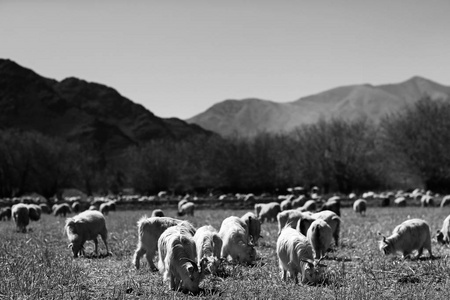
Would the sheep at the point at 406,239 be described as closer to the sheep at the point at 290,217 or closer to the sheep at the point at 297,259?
the sheep at the point at 290,217

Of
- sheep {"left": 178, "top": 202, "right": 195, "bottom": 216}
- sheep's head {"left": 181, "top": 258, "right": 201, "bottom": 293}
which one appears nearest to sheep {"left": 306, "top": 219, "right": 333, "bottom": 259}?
sheep's head {"left": 181, "top": 258, "right": 201, "bottom": 293}

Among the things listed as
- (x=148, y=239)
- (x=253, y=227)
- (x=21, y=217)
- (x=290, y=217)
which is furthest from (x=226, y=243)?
(x=21, y=217)

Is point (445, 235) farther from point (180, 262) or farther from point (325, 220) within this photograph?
point (180, 262)

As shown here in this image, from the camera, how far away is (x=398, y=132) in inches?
2965

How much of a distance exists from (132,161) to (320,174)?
42.8 meters

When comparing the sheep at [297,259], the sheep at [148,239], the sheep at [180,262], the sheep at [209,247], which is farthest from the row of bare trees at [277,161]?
the sheep at [180,262]

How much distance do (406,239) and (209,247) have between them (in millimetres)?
7330

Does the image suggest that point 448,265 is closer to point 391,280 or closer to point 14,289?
point 391,280

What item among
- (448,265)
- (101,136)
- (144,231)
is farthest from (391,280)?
(101,136)

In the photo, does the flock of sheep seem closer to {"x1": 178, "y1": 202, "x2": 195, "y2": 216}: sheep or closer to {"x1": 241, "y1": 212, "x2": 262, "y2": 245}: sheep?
{"x1": 241, "y1": 212, "x2": 262, "y2": 245}: sheep

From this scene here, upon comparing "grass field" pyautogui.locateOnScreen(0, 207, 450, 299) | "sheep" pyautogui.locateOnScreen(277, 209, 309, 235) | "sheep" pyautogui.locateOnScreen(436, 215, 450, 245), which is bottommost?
"sheep" pyautogui.locateOnScreen(436, 215, 450, 245)

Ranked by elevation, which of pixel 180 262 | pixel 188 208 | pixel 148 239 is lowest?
pixel 188 208

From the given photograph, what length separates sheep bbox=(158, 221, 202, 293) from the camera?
1044cm

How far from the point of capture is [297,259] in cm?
1171
